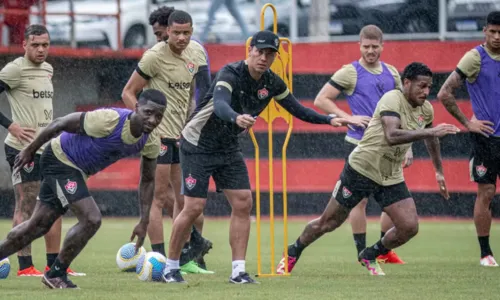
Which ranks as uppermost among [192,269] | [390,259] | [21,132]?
[21,132]

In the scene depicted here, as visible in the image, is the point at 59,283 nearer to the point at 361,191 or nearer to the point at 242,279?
the point at 242,279

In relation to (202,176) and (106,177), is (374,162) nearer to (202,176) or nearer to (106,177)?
(202,176)

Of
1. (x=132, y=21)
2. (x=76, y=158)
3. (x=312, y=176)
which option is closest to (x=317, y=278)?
(x=76, y=158)

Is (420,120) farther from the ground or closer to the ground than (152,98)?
closer to the ground

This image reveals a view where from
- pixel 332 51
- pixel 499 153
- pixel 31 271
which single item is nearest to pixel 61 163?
pixel 31 271

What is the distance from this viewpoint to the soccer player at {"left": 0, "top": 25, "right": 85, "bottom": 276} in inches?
437

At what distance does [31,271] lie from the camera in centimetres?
1107

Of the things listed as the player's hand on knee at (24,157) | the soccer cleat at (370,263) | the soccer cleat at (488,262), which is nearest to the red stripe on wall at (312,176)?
the soccer cleat at (488,262)

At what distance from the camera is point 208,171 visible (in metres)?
9.96

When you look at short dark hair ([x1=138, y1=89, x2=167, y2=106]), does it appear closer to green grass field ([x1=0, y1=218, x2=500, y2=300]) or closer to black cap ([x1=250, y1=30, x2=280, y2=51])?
black cap ([x1=250, y1=30, x2=280, y2=51])

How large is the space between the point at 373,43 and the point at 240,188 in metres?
2.97

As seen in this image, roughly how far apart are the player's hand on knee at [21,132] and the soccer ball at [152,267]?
1.79 meters

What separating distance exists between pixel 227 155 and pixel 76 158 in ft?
4.60

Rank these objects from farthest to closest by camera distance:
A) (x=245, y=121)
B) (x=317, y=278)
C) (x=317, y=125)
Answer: (x=317, y=125)
(x=317, y=278)
(x=245, y=121)
